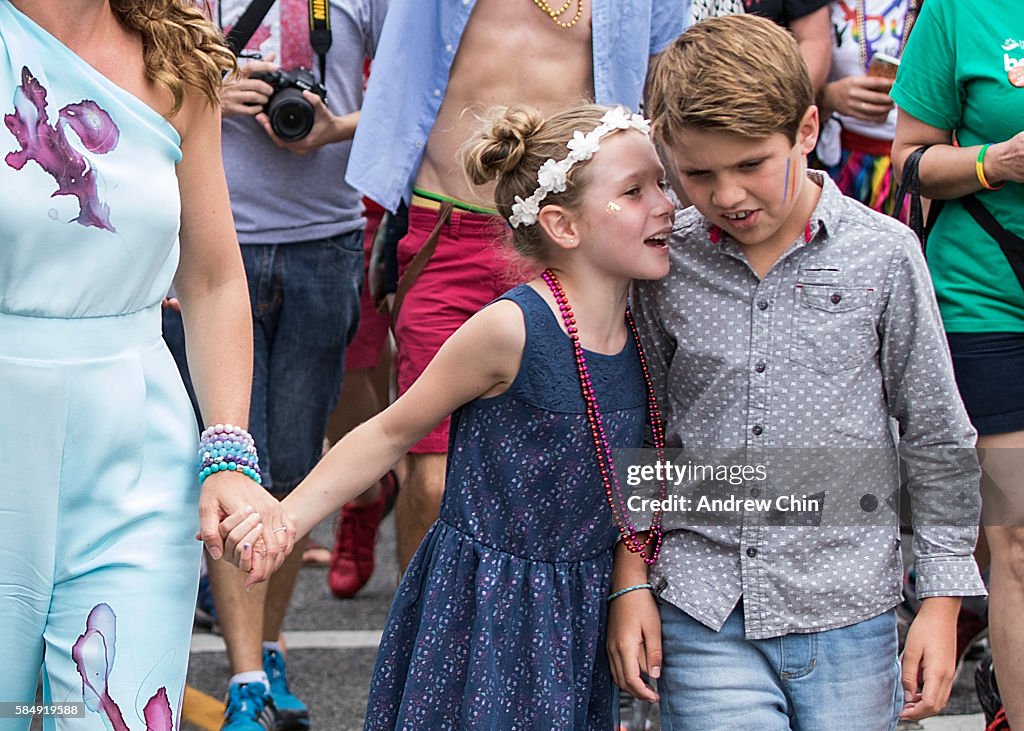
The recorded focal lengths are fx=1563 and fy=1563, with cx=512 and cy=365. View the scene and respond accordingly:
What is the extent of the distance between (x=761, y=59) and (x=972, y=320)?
119 cm

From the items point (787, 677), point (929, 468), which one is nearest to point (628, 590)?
point (787, 677)

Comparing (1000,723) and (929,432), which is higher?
(929,432)

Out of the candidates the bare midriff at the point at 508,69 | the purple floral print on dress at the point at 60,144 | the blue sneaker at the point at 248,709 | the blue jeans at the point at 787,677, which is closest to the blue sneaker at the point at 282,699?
the blue sneaker at the point at 248,709

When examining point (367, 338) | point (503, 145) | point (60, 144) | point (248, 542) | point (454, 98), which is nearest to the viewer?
point (60, 144)

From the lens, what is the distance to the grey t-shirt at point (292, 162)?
4.61 m

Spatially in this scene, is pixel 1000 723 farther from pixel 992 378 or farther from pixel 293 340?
pixel 293 340

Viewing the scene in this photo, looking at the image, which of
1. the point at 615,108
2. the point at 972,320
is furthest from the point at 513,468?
the point at 972,320

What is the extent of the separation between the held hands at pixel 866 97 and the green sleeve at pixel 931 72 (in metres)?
1.08

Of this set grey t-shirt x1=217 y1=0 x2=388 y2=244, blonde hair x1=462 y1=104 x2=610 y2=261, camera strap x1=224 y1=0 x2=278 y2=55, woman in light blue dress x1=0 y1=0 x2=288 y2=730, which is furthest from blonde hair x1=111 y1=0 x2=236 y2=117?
grey t-shirt x1=217 y1=0 x2=388 y2=244

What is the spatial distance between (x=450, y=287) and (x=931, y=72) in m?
1.37

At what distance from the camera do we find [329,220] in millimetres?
4727

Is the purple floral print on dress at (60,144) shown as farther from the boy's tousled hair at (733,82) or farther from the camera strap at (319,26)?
the camera strap at (319,26)

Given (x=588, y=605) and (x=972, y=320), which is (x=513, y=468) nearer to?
(x=588, y=605)

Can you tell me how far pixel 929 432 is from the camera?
9.73 feet
